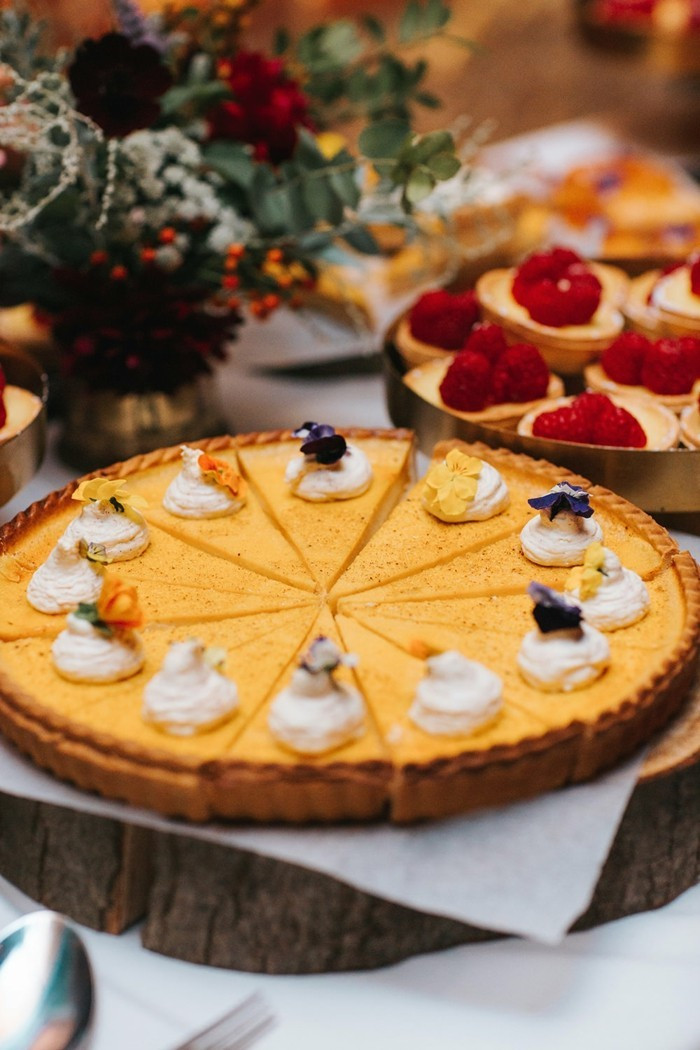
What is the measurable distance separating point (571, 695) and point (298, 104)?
192 cm

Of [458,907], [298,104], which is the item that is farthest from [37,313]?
[458,907]

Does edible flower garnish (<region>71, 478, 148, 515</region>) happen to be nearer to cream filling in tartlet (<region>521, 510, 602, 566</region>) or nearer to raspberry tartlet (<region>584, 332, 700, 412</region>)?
cream filling in tartlet (<region>521, 510, 602, 566</region>)

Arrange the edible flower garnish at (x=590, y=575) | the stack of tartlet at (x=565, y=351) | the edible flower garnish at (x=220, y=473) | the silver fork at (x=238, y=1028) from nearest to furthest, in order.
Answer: the silver fork at (x=238, y=1028)
the edible flower garnish at (x=590, y=575)
the edible flower garnish at (x=220, y=473)
the stack of tartlet at (x=565, y=351)

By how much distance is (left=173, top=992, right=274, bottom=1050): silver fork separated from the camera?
5.37ft

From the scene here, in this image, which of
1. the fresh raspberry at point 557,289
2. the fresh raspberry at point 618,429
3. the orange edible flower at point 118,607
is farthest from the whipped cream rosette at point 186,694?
the fresh raspberry at point 557,289

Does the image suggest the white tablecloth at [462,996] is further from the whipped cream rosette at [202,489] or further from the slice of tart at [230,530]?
the whipped cream rosette at [202,489]

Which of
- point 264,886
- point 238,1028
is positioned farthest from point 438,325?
point 238,1028

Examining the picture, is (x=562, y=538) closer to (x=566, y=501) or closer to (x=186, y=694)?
A: (x=566, y=501)

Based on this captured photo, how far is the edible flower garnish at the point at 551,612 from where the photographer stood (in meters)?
1.90

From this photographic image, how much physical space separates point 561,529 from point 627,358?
0.76 meters

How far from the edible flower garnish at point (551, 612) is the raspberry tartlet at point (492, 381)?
87 centimetres

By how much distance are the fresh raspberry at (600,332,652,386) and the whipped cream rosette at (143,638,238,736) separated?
1512 mm

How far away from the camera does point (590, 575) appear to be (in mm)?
2062

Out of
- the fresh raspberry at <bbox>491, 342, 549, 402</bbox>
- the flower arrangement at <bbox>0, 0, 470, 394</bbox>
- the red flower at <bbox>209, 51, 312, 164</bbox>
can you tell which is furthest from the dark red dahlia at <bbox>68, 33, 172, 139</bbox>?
the fresh raspberry at <bbox>491, 342, 549, 402</bbox>
